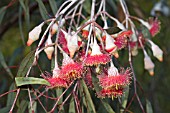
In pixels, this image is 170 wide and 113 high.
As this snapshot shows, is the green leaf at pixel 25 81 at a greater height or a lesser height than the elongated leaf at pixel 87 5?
lesser

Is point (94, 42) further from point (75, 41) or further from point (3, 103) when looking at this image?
point (3, 103)

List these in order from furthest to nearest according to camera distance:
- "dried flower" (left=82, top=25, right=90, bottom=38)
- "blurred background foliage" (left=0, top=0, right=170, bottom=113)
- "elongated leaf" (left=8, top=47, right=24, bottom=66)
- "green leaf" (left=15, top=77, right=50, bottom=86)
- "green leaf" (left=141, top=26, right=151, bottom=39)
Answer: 1. "elongated leaf" (left=8, top=47, right=24, bottom=66)
2. "blurred background foliage" (left=0, top=0, right=170, bottom=113)
3. "green leaf" (left=141, top=26, right=151, bottom=39)
4. "dried flower" (left=82, top=25, right=90, bottom=38)
5. "green leaf" (left=15, top=77, right=50, bottom=86)

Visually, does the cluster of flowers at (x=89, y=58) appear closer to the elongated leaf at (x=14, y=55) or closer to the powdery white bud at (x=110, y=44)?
the powdery white bud at (x=110, y=44)

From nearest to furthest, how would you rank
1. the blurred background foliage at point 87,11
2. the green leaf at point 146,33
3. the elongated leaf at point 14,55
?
the green leaf at point 146,33
the blurred background foliage at point 87,11
the elongated leaf at point 14,55

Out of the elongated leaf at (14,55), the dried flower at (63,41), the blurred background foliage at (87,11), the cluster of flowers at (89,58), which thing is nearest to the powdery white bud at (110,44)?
the cluster of flowers at (89,58)

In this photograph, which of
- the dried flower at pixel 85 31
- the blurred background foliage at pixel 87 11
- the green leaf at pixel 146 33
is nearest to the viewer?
the dried flower at pixel 85 31

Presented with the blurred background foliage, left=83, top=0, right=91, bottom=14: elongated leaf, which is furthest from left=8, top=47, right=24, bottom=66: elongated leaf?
left=83, top=0, right=91, bottom=14: elongated leaf

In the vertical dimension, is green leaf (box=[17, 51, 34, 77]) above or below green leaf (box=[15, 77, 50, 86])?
above

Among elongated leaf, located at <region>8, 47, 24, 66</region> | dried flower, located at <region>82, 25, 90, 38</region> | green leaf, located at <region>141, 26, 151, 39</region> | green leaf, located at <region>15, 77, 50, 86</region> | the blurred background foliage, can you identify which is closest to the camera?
green leaf, located at <region>15, 77, 50, 86</region>

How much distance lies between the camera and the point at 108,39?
3.22 feet

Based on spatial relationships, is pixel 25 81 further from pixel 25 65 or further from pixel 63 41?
pixel 63 41

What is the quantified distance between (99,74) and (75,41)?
104 mm

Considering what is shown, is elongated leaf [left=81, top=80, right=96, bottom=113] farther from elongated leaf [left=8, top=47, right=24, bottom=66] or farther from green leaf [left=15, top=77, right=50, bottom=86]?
elongated leaf [left=8, top=47, right=24, bottom=66]

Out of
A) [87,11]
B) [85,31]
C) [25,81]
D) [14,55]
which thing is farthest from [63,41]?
[14,55]
